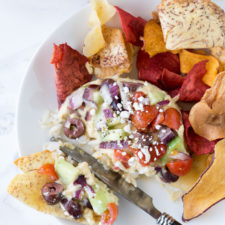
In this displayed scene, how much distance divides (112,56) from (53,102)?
1.52 feet

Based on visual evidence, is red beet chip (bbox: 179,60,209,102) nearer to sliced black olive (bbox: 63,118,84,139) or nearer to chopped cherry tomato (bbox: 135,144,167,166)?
chopped cherry tomato (bbox: 135,144,167,166)

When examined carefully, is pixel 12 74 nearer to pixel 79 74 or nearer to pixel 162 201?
pixel 79 74

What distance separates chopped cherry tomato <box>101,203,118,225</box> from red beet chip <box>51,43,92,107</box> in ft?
2.29

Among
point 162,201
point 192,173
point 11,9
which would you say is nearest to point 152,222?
point 162,201

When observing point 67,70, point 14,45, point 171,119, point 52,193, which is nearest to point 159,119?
point 171,119

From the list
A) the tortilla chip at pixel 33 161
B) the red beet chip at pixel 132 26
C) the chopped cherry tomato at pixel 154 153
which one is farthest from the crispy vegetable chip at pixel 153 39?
the tortilla chip at pixel 33 161

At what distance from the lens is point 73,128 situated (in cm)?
251

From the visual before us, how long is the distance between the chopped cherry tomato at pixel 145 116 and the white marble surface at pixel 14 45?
93 cm

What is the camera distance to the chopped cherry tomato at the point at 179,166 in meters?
2.38

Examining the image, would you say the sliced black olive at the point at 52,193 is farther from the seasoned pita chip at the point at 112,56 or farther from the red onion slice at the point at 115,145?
the seasoned pita chip at the point at 112,56

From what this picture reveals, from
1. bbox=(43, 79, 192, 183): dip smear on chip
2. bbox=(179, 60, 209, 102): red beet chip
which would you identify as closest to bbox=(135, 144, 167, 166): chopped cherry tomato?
bbox=(43, 79, 192, 183): dip smear on chip

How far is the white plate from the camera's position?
2.47 metres

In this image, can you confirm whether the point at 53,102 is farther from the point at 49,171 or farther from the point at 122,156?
the point at 122,156

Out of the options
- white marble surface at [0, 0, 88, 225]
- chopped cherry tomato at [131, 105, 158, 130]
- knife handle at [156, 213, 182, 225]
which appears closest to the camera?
knife handle at [156, 213, 182, 225]
